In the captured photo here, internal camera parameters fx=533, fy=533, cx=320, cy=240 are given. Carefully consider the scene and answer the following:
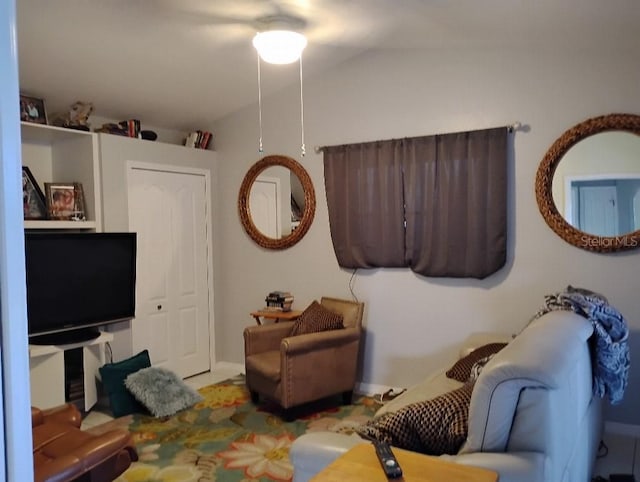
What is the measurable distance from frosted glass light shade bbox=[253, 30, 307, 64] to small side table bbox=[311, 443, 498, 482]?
8.46 feet

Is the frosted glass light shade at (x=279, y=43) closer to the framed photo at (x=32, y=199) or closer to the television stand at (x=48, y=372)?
the framed photo at (x=32, y=199)

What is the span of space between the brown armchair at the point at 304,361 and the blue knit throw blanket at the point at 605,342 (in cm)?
169

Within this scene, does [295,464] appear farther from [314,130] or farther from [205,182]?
[205,182]

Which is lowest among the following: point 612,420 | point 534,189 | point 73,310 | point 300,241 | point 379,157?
point 612,420

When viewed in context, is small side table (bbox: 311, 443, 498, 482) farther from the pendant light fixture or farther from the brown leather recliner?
the pendant light fixture

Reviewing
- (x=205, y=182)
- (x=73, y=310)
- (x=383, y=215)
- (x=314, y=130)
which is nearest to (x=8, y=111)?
(x=73, y=310)

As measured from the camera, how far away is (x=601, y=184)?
3.48m

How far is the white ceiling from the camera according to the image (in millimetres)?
3029

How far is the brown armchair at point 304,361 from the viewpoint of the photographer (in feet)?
12.2

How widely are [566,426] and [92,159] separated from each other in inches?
143

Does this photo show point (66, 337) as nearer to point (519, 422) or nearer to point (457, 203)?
point (457, 203)

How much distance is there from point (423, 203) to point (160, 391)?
2.43 metres

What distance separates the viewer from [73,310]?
3711mm

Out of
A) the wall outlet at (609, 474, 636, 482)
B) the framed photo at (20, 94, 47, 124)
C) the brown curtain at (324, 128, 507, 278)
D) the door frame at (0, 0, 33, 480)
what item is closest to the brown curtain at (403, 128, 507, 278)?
the brown curtain at (324, 128, 507, 278)
